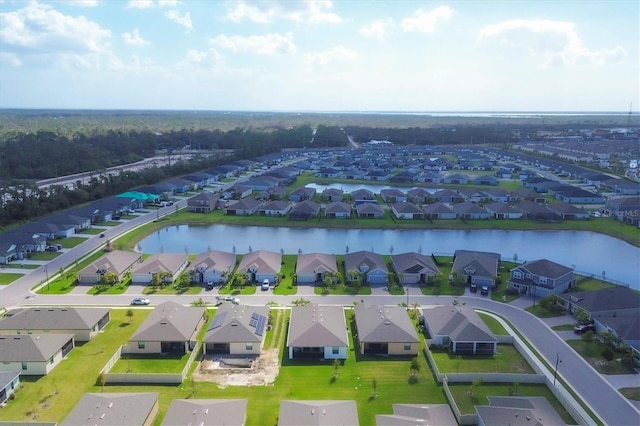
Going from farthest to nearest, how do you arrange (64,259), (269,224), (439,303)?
(269,224) → (64,259) → (439,303)

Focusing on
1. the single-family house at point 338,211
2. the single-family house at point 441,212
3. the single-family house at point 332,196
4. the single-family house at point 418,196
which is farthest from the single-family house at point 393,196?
the single-family house at point 338,211

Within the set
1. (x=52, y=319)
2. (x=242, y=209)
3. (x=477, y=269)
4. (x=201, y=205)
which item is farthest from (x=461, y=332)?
(x=201, y=205)

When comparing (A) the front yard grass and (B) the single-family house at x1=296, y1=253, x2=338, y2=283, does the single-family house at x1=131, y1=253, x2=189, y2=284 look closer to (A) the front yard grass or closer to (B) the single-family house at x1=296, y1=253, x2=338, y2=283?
(A) the front yard grass

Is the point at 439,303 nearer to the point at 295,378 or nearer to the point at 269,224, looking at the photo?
the point at 295,378

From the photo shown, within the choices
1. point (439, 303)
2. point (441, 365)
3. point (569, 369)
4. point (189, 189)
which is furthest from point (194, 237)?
point (569, 369)

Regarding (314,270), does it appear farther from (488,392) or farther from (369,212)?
(369,212)
